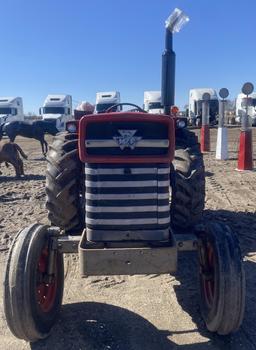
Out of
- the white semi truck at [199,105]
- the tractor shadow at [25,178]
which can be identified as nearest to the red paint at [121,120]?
the tractor shadow at [25,178]

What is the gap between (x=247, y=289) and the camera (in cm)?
406

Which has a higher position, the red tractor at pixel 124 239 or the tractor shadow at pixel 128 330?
the red tractor at pixel 124 239

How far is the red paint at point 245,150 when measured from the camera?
34.8 feet

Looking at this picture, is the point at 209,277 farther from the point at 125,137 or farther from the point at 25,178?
the point at 25,178

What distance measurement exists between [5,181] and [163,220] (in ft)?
26.2

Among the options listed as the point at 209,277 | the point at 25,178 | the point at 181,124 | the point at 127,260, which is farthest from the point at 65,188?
the point at 25,178

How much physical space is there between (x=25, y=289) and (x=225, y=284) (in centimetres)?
142

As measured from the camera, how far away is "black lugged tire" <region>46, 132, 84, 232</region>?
4.05 meters

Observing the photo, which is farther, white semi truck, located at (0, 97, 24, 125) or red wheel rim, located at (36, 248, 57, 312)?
white semi truck, located at (0, 97, 24, 125)

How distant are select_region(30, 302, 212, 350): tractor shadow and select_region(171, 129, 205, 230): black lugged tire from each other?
119 centimetres

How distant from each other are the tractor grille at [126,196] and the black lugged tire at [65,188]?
2.71 ft

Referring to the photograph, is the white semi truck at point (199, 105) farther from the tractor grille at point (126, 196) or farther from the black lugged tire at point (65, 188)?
the tractor grille at point (126, 196)

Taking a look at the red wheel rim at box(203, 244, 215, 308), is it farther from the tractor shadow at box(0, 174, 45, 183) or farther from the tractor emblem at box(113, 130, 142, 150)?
the tractor shadow at box(0, 174, 45, 183)

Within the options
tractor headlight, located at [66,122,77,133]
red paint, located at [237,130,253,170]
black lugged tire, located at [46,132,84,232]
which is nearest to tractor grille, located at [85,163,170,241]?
black lugged tire, located at [46,132,84,232]
